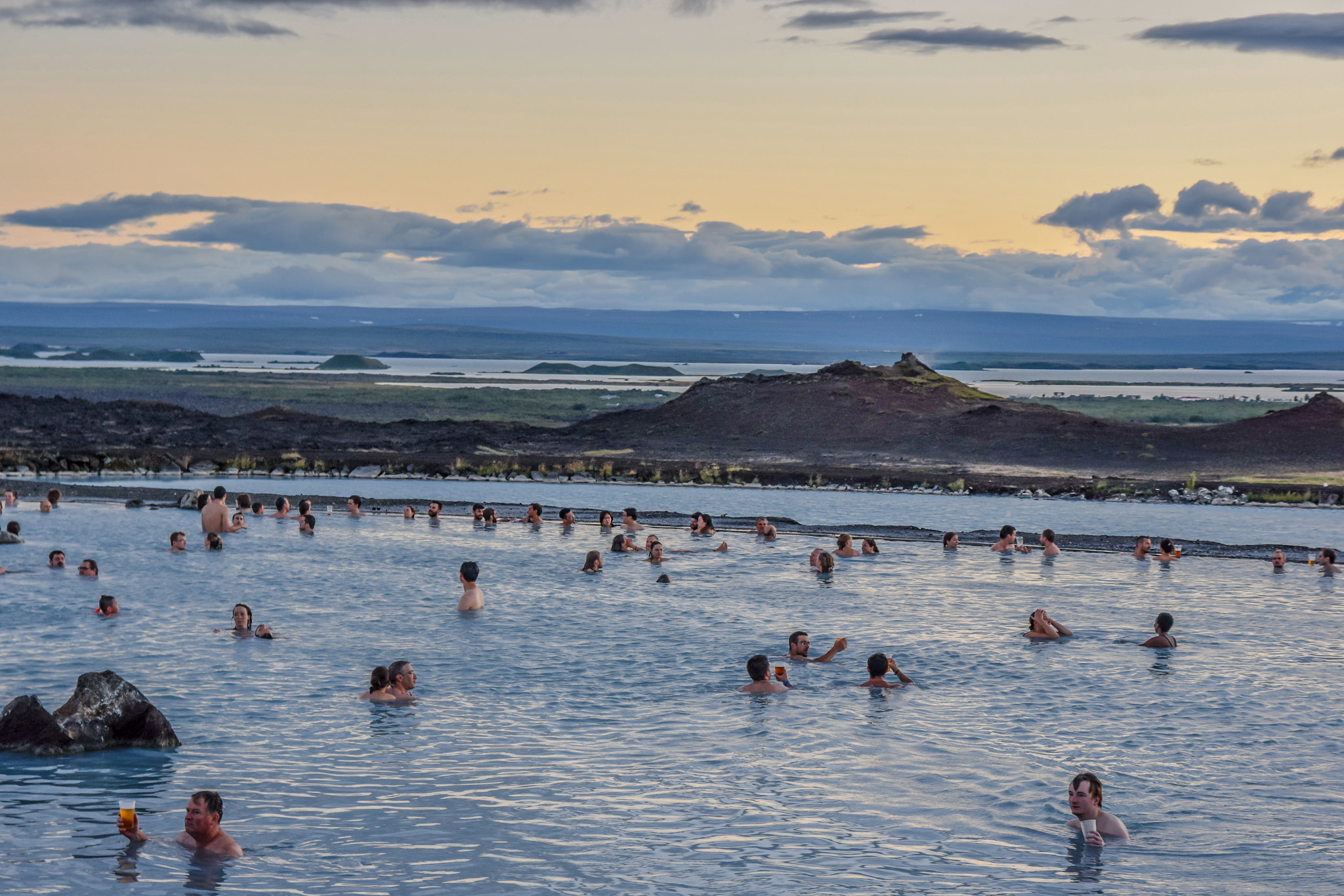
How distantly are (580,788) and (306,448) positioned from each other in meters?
49.9

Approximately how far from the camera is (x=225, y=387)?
387ft

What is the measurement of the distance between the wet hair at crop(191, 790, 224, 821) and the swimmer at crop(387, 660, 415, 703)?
545 centimetres

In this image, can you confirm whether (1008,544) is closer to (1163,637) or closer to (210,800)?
(1163,637)

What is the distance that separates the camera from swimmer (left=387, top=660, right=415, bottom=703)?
56.3ft

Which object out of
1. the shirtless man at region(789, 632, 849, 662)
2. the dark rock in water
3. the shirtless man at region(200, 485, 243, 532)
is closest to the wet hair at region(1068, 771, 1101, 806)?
the shirtless man at region(789, 632, 849, 662)

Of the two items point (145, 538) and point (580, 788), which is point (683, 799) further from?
point (145, 538)

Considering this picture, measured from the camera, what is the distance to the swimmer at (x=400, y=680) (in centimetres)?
1716

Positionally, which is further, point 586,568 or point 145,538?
point 145,538

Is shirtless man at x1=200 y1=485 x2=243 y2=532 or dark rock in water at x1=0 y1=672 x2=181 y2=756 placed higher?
shirtless man at x1=200 y1=485 x2=243 y2=532

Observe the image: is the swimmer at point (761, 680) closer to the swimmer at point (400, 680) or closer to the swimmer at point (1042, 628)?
the swimmer at point (400, 680)

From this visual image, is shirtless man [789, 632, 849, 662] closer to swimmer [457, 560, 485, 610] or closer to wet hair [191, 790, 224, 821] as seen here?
swimmer [457, 560, 485, 610]

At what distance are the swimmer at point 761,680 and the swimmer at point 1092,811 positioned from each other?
5.90 m

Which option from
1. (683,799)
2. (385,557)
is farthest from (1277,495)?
(683,799)

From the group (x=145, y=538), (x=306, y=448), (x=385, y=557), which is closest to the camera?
(x=385, y=557)
